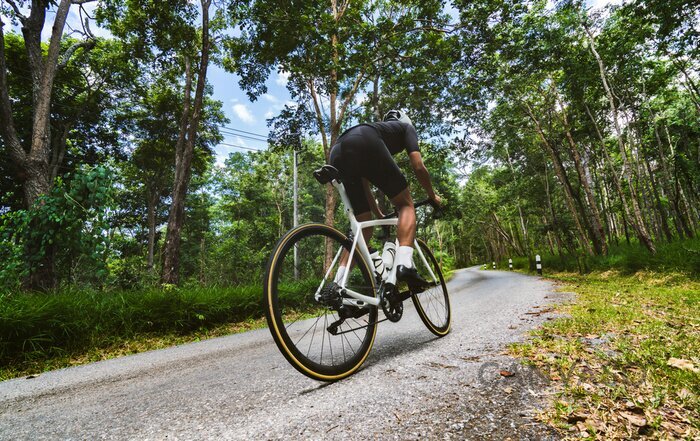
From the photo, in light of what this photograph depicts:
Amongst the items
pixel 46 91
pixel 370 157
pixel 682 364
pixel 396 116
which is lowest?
pixel 682 364

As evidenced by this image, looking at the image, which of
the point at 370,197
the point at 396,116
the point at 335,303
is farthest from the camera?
the point at 396,116

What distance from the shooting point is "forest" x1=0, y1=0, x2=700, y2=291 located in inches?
279

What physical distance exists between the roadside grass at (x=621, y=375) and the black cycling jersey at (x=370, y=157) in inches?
57.3

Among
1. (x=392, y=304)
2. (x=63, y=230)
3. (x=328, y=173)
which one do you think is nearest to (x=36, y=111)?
(x=63, y=230)

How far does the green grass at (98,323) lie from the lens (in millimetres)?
3086

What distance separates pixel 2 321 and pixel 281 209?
1072 inches

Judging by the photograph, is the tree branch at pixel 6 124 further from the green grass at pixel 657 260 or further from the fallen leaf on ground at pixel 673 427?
the green grass at pixel 657 260

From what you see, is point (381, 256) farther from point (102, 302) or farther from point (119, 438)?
point (102, 302)

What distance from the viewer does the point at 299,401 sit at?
136 centimetres

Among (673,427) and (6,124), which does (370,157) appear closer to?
(673,427)

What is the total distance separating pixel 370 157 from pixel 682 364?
6.62ft

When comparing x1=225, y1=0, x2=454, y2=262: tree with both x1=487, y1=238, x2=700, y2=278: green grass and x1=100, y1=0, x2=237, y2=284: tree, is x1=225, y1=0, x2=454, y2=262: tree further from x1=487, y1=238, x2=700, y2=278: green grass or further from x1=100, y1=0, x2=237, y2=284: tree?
x1=487, y1=238, x2=700, y2=278: green grass

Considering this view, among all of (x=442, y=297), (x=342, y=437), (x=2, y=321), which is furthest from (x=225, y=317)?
(x=342, y=437)

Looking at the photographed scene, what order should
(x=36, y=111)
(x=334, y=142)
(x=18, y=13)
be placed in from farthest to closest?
(x=18, y=13)
(x=36, y=111)
(x=334, y=142)
